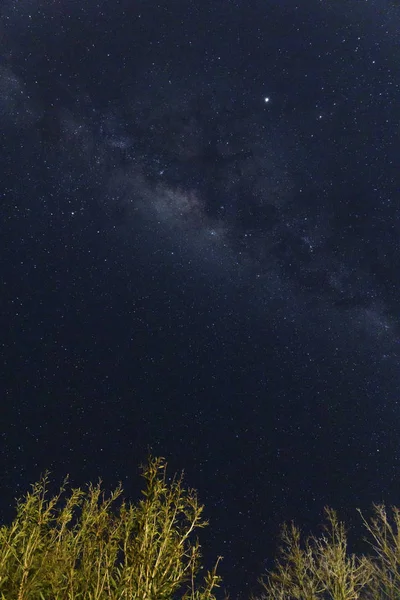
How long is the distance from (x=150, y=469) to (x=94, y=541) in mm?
964

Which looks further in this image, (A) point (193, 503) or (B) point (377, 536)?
(B) point (377, 536)

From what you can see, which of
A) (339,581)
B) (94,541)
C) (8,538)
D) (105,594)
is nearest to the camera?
(105,594)

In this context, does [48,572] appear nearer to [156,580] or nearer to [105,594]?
[105,594]

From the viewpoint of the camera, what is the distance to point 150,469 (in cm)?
482

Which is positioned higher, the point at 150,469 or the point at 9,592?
the point at 150,469

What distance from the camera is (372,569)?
11031 millimetres

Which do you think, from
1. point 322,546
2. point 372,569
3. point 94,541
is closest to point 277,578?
point 322,546

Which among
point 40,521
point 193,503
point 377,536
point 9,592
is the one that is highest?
point 377,536

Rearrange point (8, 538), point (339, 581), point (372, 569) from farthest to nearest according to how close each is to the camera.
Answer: point (372, 569) < point (339, 581) < point (8, 538)

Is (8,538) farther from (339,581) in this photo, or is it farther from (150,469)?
(339,581)

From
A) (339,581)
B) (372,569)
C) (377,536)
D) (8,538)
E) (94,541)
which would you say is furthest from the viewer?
(377,536)

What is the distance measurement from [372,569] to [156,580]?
8813mm

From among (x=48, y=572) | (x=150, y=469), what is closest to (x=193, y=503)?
(x=150, y=469)

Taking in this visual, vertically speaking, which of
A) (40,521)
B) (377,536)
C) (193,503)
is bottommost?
(40,521)
